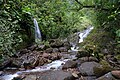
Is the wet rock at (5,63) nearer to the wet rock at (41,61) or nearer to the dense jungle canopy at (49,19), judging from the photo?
the dense jungle canopy at (49,19)

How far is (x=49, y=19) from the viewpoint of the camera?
44.1ft

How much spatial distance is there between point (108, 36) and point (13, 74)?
4466 mm

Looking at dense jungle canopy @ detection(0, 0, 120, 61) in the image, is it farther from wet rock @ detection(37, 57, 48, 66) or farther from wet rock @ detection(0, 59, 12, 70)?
wet rock @ detection(37, 57, 48, 66)

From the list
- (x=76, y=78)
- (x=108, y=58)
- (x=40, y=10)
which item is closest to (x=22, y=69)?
(x=76, y=78)

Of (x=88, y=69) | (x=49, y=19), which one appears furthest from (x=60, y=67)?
(x=49, y=19)

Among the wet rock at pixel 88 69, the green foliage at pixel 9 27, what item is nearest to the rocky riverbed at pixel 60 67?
the wet rock at pixel 88 69

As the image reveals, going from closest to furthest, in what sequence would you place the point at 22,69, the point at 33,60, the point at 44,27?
the point at 22,69 < the point at 33,60 < the point at 44,27

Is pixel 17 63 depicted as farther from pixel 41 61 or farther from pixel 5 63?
pixel 41 61

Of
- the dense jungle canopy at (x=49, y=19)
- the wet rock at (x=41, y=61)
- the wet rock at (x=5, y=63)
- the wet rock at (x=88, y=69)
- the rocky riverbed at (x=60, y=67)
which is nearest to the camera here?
the rocky riverbed at (x=60, y=67)

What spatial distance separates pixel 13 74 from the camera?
634cm

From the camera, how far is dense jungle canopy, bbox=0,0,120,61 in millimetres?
6887

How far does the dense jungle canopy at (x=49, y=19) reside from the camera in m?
6.89

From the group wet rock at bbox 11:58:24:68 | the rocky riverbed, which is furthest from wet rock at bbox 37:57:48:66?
wet rock at bbox 11:58:24:68

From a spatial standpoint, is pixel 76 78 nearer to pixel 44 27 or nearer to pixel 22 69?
pixel 22 69
